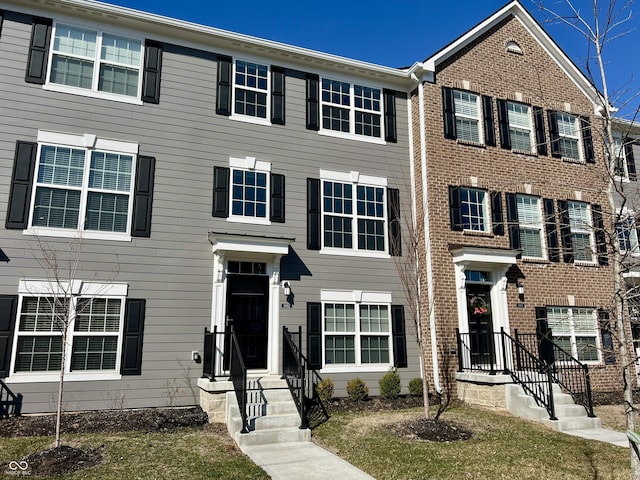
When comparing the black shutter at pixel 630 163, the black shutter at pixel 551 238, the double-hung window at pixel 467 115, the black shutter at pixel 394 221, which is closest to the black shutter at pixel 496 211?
the black shutter at pixel 551 238

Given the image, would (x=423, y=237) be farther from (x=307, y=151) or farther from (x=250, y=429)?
(x=250, y=429)

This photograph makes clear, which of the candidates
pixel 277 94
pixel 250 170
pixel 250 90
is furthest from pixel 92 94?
pixel 277 94

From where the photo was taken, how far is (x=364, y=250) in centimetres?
1180

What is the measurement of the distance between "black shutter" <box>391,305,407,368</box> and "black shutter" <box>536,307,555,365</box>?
3218 mm

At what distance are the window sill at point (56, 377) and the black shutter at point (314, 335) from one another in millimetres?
3810

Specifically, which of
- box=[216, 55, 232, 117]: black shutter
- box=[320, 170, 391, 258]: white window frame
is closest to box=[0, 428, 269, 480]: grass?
box=[320, 170, 391, 258]: white window frame

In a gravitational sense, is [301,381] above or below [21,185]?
below

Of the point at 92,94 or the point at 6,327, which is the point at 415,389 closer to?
the point at 6,327

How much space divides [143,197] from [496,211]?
8.48 metres

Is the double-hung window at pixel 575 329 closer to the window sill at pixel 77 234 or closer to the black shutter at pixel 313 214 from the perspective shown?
the black shutter at pixel 313 214

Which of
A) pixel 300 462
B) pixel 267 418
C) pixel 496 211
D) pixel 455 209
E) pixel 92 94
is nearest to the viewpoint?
pixel 300 462

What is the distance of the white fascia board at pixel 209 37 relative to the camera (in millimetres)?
9977

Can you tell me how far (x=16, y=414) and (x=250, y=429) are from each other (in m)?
4.09

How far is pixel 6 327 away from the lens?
8.63 meters
